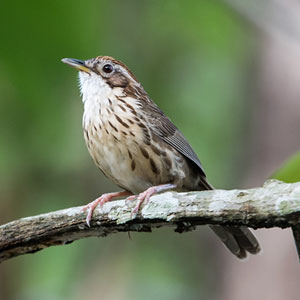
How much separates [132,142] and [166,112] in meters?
1.87

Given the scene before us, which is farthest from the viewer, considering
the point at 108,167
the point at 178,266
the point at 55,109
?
the point at 178,266

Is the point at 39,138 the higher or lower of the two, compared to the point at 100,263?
higher

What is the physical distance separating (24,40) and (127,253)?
9.09 feet

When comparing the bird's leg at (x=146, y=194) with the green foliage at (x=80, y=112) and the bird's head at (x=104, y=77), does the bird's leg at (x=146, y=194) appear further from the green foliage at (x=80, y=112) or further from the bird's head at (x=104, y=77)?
the green foliage at (x=80, y=112)

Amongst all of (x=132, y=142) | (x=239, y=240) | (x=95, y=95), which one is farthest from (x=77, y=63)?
(x=239, y=240)

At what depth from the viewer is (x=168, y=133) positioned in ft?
15.4

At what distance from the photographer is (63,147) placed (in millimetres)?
5961

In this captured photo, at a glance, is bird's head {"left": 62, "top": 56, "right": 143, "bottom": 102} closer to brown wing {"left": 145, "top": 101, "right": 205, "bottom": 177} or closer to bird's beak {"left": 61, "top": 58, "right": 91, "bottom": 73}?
bird's beak {"left": 61, "top": 58, "right": 91, "bottom": 73}

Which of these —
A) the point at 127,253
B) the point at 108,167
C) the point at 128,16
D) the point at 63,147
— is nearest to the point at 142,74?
the point at 128,16

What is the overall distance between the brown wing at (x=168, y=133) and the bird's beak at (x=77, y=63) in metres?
0.49

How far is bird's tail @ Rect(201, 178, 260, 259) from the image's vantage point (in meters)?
4.31

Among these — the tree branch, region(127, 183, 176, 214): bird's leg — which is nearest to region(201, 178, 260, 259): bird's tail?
region(127, 183, 176, 214): bird's leg

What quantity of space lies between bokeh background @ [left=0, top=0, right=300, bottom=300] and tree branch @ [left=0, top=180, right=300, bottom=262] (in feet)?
3.73

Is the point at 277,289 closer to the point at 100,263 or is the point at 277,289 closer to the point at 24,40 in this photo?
the point at 100,263
